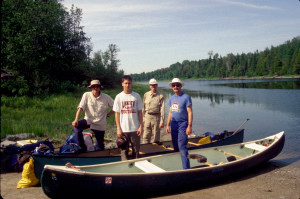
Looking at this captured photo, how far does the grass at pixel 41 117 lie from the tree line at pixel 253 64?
8268 cm

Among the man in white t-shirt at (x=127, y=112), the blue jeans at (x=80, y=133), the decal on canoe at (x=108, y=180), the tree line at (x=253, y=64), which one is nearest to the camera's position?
the decal on canoe at (x=108, y=180)

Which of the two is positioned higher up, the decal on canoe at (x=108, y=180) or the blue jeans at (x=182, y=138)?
the blue jeans at (x=182, y=138)

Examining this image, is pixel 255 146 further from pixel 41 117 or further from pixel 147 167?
pixel 41 117

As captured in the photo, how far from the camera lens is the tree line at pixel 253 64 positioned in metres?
92.9

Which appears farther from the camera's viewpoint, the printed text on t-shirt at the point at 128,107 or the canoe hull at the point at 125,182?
the printed text on t-shirt at the point at 128,107

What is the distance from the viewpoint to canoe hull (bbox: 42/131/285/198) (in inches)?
187

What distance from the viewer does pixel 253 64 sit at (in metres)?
113

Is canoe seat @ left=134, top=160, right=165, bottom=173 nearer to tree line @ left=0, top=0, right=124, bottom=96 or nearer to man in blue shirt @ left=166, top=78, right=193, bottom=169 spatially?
man in blue shirt @ left=166, top=78, right=193, bottom=169

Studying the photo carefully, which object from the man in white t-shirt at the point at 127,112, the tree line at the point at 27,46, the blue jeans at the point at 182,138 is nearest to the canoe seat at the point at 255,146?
the blue jeans at the point at 182,138

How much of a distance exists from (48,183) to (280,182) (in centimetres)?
539

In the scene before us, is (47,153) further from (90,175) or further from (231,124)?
(231,124)

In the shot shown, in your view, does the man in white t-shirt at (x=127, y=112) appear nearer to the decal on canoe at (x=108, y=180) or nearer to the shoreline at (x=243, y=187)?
the decal on canoe at (x=108, y=180)

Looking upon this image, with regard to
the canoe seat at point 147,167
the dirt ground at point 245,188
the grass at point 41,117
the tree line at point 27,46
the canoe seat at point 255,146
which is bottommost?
the dirt ground at point 245,188

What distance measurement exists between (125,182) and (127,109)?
138cm
